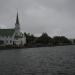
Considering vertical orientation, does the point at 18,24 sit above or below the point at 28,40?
above

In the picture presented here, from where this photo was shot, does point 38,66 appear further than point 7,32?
No

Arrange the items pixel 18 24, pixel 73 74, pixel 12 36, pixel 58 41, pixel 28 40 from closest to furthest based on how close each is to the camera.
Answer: pixel 73 74 → pixel 12 36 → pixel 18 24 → pixel 28 40 → pixel 58 41

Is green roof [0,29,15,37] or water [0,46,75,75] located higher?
green roof [0,29,15,37]

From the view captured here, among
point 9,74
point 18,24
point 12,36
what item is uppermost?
point 18,24

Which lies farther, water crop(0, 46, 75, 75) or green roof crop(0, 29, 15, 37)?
green roof crop(0, 29, 15, 37)

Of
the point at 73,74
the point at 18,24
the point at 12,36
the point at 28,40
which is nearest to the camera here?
the point at 73,74

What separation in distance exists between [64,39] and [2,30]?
74999mm

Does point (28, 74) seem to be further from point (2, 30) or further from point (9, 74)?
point (2, 30)

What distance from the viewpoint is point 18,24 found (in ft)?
376

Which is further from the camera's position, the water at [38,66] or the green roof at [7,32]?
the green roof at [7,32]

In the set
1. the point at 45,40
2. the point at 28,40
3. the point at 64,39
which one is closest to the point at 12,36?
the point at 28,40

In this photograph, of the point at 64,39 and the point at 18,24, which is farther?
the point at 64,39

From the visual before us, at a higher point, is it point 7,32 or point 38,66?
point 7,32

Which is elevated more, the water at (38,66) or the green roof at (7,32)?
the green roof at (7,32)
